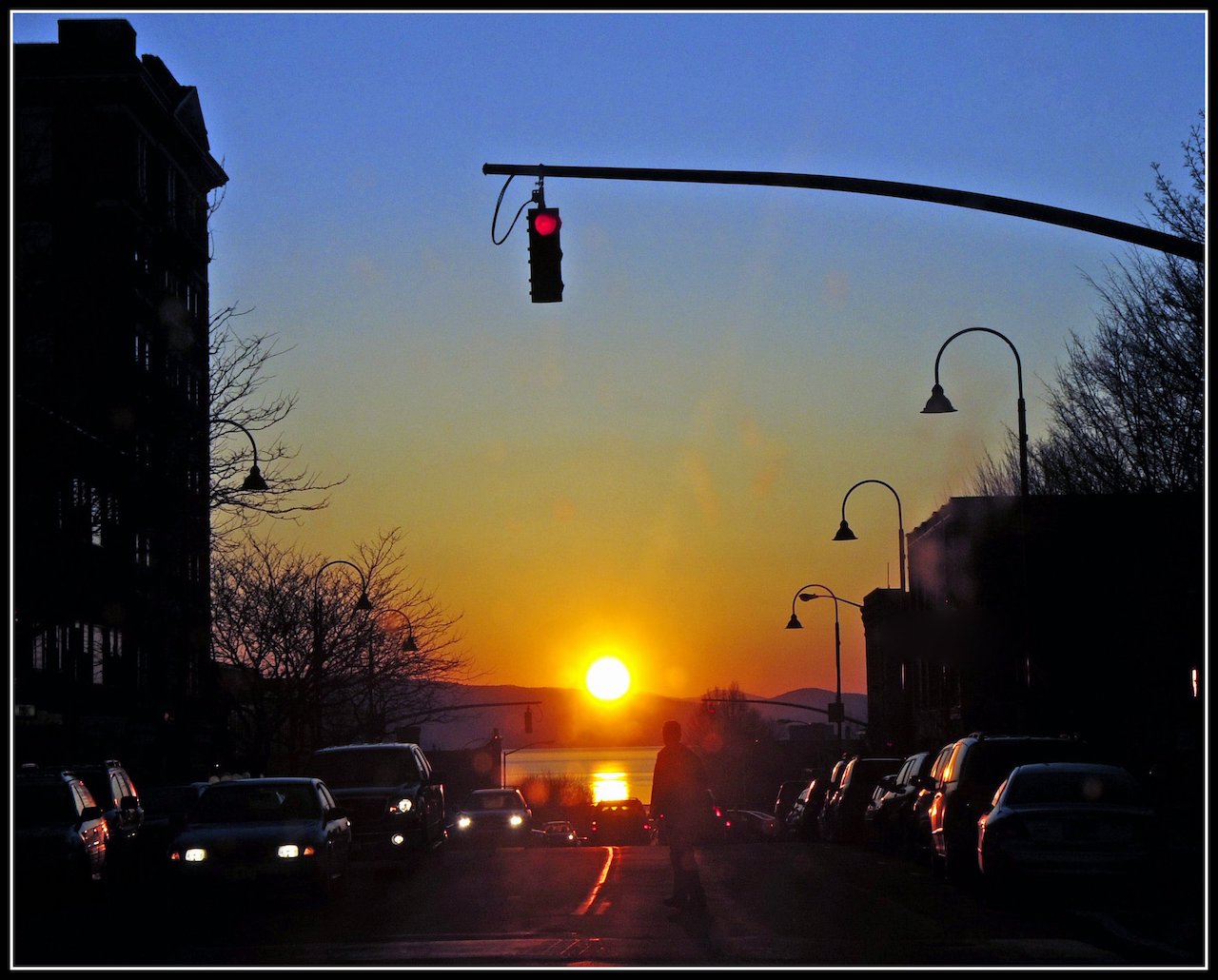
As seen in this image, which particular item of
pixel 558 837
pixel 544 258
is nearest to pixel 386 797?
pixel 544 258

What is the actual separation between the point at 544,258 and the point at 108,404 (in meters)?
22.5

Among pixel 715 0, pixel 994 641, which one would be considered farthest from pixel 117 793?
pixel 994 641

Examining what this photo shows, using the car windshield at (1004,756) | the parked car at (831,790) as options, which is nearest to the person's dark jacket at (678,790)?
the car windshield at (1004,756)

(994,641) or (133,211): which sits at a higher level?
(133,211)

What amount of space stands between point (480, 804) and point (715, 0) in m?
30.4

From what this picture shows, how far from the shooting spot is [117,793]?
2267 cm

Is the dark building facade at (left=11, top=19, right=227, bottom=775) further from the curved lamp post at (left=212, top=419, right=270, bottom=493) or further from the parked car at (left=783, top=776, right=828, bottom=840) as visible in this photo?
the parked car at (left=783, top=776, right=828, bottom=840)

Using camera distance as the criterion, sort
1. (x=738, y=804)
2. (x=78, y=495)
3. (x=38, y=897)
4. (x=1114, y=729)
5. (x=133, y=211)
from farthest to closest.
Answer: (x=738, y=804) → (x=133, y=211) → (x=1114, y=729) → (x=78, y=495) → (x=38, y=897)

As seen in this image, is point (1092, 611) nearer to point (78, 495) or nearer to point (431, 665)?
point (431, 665)

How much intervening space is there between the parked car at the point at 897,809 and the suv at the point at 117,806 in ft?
35.6

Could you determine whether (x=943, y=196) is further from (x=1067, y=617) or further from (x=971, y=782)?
(x=1067, y=617)

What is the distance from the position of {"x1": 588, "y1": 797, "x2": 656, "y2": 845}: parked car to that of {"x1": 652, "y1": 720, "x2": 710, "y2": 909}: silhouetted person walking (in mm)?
36921

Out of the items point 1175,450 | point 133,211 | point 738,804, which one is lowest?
point 738,804

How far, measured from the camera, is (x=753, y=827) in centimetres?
6475
